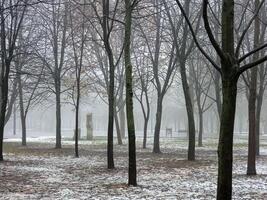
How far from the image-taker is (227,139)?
6117mm

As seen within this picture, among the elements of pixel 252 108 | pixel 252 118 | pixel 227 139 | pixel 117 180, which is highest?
pixel 252 108

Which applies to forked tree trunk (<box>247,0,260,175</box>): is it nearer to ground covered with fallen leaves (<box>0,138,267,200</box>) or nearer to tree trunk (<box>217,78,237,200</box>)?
ground covered with fallen leaves (<box>0,138,267,200</box>)

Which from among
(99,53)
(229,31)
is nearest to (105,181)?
(229,31)

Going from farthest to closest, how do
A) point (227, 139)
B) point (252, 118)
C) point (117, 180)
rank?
point (252, 118) → point (117, 180) → point (227, 139)

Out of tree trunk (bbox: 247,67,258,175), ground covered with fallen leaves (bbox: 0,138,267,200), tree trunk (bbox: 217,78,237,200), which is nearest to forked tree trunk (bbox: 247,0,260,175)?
tree trunk (bbox: 247,67,258,175)

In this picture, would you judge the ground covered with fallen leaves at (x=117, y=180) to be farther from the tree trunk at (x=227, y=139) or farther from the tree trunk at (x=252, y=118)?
the tree trunk at (x=227, y=139)

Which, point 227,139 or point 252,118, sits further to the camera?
point 252,118

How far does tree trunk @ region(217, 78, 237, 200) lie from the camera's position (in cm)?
611

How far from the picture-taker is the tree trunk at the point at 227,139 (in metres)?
6.11

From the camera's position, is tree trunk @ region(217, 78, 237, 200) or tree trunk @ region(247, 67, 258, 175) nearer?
tree trunk @ region(217, 78, 237, 200)

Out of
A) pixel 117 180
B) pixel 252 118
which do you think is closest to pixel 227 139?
pixel 117 180

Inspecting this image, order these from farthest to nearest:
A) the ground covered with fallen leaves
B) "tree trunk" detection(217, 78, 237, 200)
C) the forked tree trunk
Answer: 1. the forked tree trunk
2. the ground covered with fallen leaves
3. "tree trunk" detection(217, 78, 237, 200)

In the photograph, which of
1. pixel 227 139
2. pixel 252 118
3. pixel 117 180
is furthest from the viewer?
pixel 252 118

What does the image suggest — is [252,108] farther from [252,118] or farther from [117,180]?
[117,180]
